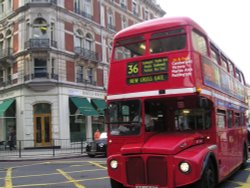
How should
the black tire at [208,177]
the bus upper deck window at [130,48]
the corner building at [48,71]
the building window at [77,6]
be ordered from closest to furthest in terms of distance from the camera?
the black tire at [208,177]
the bus upper deck window at [130,48]
the corner building at [48,71]
the building window at [77,6]

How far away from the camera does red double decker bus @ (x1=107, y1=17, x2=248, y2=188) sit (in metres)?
7.64

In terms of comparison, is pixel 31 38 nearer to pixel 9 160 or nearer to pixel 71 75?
pixel 71 75

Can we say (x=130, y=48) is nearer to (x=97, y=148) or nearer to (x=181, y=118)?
(x=181, y=118)

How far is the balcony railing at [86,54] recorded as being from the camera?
35.4 metres

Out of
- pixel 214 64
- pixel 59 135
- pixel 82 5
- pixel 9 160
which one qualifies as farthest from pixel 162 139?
pixel 82 5

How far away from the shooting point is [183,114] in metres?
9.21

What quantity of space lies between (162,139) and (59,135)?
81.8 ft

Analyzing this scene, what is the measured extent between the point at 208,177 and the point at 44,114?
85.2 feet

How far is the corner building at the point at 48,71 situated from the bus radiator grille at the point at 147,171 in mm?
23067

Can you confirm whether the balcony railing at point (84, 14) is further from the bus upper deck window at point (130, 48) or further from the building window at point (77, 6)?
the bus upper deck window at point (130, 48)

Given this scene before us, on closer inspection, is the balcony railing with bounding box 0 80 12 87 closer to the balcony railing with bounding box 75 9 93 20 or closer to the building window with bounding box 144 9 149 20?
the balcony railing with bounding box 75 9 93 20

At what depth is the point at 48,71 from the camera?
32312 millimetres

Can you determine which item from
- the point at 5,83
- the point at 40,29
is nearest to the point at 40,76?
the point at 40,29

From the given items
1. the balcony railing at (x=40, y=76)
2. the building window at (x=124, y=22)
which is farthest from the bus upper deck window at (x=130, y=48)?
the building window at (x=124, y=22)
